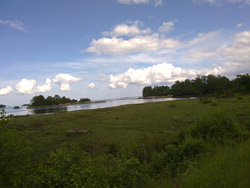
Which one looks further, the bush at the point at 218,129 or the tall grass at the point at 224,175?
the bush at the point at 218,129

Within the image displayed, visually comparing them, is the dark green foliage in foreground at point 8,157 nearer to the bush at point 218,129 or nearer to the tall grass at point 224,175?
the tall grass at point 224,175

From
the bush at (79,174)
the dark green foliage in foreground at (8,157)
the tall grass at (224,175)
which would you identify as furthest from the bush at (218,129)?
the dark green foliage in foreground at (8,157)

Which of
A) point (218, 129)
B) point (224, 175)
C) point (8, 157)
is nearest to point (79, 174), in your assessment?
point (8, 157)

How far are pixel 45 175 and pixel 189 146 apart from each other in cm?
706

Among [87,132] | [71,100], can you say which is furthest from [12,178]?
[71,100]

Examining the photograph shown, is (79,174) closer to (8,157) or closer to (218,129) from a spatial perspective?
(8,157)

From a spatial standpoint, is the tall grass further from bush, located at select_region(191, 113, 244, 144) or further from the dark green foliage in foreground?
the dark green foliage in foreground

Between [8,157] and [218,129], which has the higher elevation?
[8,157]

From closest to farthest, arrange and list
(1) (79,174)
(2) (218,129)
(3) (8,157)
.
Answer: (3) (8,157), (1) (79,174), (2) (218,129)

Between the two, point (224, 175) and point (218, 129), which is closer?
point (224, 175)

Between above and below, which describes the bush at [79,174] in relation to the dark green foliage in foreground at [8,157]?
below

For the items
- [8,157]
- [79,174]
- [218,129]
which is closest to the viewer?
[8,157]

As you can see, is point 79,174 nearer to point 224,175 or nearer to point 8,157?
point 8,157

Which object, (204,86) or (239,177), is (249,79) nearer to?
A: (204,86)
